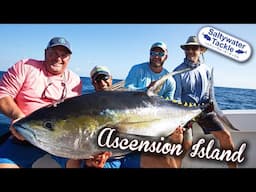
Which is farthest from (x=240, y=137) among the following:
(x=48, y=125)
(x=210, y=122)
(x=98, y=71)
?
(x=48, y=125)

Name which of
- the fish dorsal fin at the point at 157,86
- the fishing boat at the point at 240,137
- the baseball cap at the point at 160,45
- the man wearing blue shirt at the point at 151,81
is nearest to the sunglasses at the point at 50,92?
the man wearing blue shirt at the point at 151,81

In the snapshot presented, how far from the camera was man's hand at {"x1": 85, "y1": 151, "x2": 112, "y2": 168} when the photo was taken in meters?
3.32

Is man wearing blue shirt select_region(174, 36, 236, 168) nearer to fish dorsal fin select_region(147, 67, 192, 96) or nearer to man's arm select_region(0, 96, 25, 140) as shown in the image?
fish dorsal fin select_region(147, 67, 192, 96)

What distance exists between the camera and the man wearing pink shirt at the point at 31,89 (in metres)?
3.25

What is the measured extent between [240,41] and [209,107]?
23.8 inches

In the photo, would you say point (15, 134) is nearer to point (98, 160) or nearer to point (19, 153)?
point (19, 153)

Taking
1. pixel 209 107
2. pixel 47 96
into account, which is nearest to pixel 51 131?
pixel 47 96

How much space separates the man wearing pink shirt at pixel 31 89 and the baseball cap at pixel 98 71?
0.12m

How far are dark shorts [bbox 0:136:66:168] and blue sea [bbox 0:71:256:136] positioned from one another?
570mm

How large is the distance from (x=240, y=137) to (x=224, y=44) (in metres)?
0.78

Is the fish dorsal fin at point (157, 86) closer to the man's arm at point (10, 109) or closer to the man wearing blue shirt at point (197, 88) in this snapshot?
the man wearing blue shirt at point (197, 88)

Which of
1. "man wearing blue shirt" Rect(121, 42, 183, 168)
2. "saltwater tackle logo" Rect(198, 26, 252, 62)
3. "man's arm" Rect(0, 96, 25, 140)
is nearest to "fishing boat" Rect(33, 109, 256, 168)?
"man wearing blue shirt" Rect(121, 42, 183, 168)
